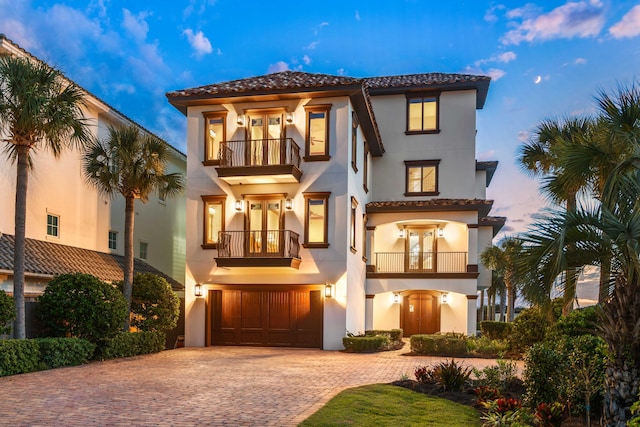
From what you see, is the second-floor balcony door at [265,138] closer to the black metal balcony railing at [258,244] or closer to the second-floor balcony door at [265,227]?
the second-floor balcony door at [265,227]

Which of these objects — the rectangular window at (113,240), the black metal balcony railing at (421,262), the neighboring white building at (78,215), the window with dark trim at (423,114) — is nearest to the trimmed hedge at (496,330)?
the black metal balcony railing at (421,262)

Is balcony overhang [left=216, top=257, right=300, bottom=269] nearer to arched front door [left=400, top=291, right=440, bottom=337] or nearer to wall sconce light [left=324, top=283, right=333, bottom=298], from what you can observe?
wall sconce light [left=324, top=283, right=333, bottom=298]

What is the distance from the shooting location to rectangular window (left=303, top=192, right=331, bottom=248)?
67.4 ft

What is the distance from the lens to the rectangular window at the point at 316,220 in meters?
20.5

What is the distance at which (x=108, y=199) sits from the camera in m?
24.4

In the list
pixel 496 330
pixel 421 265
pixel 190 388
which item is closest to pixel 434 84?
pixel 421 265

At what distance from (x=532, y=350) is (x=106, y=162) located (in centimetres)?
1434

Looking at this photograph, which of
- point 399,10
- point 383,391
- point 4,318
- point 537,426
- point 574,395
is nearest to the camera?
point 537,426

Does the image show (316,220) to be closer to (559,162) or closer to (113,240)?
(113,240)

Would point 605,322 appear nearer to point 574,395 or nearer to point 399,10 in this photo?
point 574,395

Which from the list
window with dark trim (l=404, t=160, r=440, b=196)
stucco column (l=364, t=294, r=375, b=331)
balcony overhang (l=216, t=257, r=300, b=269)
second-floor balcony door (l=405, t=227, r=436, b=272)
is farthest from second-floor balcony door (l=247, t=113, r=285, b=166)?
second-floor balcony door (l=405, t=227, r=436, b=272)

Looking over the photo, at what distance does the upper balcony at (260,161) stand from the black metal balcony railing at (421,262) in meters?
7.54

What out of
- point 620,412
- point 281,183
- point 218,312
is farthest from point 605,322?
point 218,312

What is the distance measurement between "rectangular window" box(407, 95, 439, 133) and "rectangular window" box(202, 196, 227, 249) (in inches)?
417
